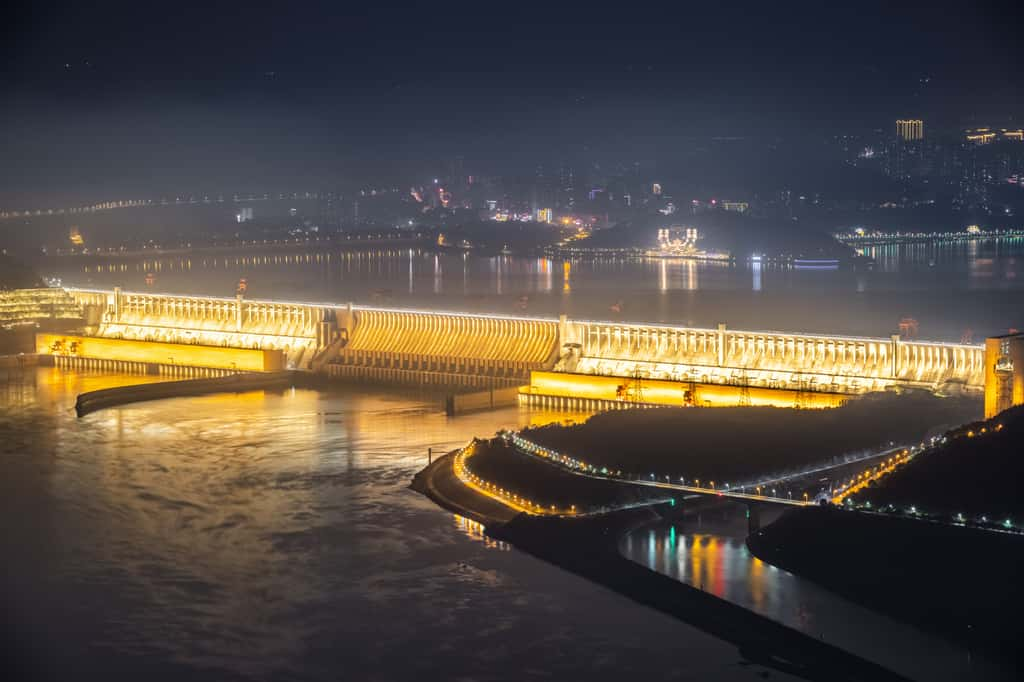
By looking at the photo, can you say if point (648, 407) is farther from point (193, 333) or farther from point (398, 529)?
point (193, 333)

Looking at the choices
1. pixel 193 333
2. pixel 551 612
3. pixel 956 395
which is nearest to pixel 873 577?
pixel 551 612

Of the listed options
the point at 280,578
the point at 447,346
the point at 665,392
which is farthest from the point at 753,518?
the point at 447,346

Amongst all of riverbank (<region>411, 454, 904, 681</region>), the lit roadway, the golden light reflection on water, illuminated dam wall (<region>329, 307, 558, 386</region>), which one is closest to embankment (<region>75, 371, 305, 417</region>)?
illuminated dam wall (<region>329, 307, 558, 386</region>)

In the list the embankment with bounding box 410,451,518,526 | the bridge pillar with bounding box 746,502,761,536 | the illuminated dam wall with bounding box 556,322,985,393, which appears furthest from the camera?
the illuminated dam wall with bounding box 556,322,985,393

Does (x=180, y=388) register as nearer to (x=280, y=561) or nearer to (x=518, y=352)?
(x=518, y=352)

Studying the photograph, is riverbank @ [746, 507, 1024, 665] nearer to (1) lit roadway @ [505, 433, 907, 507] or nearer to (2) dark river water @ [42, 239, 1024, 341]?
(1) lit roadway @ [505, 433, 907, 507]

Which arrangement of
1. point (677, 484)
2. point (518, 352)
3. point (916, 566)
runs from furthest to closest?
point (518, 352)
point (677, 484)
point (916, 566)
